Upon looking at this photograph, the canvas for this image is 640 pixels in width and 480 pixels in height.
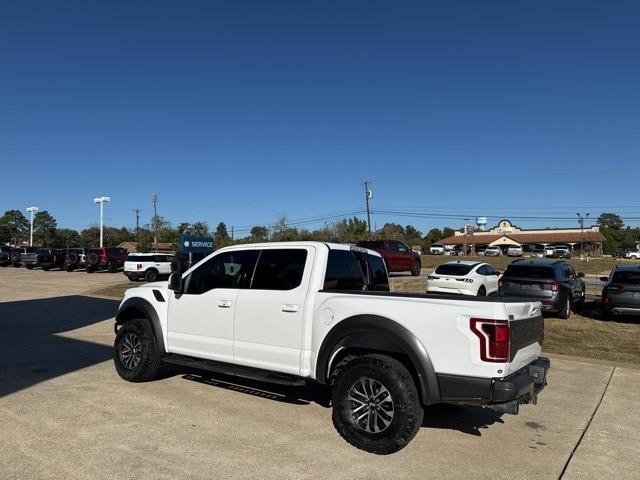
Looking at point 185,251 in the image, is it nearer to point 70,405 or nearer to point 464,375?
point 70,405

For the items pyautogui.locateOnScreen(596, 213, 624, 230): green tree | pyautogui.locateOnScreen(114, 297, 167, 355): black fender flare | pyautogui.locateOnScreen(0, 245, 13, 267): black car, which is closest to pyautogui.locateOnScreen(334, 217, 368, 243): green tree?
pyautogui.locateOnScreen(0, 245, 13, 267): black car

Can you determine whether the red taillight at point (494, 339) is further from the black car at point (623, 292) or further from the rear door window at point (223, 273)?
the black car at point (623, 292)

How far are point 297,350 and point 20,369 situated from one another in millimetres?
4729

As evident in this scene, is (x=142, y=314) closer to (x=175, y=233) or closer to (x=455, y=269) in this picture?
(x=455, y=269)

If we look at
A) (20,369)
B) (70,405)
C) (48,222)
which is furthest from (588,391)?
(48,222)

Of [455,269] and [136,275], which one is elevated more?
[455,269]

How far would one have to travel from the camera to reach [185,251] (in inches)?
860

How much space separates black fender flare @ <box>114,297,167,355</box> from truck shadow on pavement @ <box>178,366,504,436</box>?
86cm

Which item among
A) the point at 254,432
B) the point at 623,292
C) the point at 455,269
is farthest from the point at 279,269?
the point at 455,269

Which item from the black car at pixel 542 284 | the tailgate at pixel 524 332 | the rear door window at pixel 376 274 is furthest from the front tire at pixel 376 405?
the black car at pixel 542 284

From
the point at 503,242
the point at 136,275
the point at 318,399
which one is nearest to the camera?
the point at 318,399

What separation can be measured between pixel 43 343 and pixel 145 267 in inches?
703

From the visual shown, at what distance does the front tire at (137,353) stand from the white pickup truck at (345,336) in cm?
2

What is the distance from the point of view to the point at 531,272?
14.1 metres
